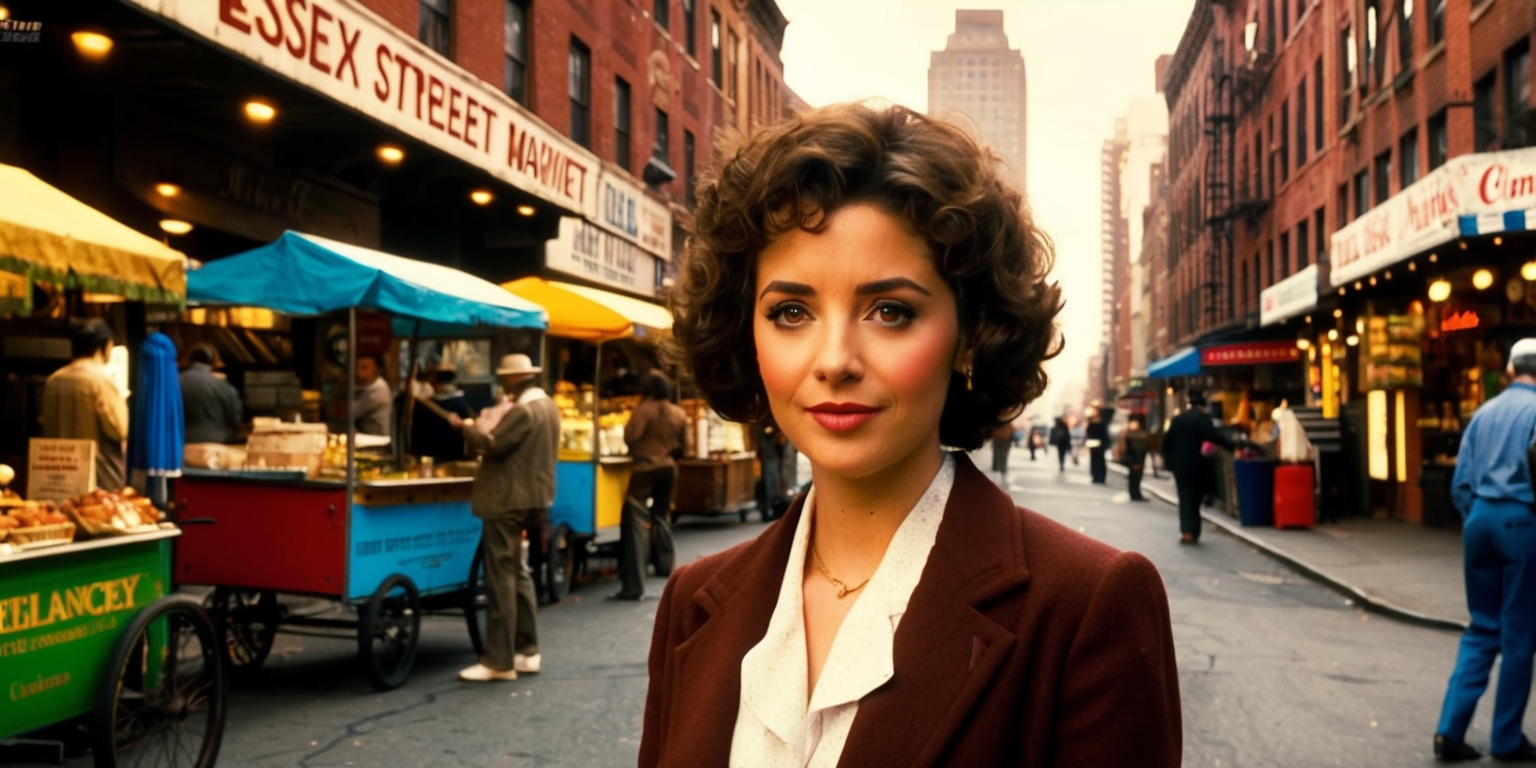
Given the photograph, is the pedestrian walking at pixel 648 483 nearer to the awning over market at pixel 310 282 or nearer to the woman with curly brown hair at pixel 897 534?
the awning over market at pixel 310 282

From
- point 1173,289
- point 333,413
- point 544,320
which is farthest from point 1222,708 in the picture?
point 1173,289

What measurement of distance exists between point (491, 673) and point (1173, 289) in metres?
56.5

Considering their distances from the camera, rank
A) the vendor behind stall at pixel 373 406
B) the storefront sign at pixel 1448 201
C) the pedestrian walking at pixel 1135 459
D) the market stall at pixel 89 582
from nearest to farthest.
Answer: the market stall at pixel 89 582 < the vendor behind stall at pixel 373 406 < the storefront sign at pixel 1448 201 < the pedestrian walking at pixel 1135 459

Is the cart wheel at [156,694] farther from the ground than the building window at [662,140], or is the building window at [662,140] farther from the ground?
the building window at [662,140]

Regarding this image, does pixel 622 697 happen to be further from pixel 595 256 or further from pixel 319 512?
pixel 595 256

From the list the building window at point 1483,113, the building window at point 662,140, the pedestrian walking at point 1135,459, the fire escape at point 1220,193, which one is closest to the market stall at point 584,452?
the building window at point 1483,113

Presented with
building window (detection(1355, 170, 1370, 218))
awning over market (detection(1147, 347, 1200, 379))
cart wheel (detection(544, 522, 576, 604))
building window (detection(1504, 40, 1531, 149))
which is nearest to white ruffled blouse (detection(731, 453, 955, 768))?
cart wheel (detection(544, 522, 576, 604))

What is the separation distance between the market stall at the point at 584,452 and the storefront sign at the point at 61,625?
21.5ft

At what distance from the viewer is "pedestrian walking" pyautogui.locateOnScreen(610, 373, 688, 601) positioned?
474 inches

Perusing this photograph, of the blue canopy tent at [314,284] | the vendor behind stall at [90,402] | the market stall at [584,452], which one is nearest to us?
the vendor behind stall at [90,402]

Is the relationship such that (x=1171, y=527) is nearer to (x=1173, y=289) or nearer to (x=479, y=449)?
(x=479, y=449)

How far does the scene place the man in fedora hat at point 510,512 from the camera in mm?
8352

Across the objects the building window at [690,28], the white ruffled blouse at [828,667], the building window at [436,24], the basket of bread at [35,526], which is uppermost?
the building window at [690,28]

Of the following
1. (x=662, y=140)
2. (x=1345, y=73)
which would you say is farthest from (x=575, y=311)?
(x=1345, y=73)
